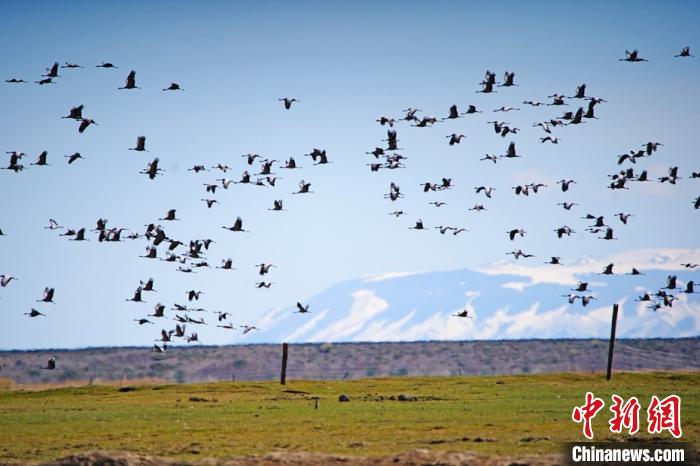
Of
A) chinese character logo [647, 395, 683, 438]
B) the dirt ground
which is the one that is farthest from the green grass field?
the dirt ground

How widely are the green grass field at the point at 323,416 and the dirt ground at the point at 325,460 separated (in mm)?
2392

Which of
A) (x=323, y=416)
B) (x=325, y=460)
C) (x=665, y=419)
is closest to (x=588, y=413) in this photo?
(x=665, y=419)

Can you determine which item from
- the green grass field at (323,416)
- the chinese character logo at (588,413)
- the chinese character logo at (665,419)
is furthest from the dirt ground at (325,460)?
the chinese character logo at (665,419)

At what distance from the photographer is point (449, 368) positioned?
183 meters

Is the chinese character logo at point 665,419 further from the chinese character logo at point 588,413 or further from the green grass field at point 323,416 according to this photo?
the chinese character logo at point 588,413

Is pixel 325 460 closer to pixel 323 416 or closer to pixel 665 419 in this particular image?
pixel 665 419

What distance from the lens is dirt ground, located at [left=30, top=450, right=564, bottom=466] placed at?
3838 cm

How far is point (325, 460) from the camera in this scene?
4041 cm

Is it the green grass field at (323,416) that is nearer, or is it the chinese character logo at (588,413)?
the green grass field at (323,416)

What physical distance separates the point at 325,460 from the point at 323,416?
56.4 ft

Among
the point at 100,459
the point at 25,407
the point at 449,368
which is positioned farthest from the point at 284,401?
the point at 449,368

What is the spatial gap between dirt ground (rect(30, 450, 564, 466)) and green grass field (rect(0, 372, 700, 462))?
239cm

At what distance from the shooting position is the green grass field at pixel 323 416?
45719mm

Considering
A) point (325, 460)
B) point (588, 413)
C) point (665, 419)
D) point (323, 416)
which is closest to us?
point (325, 460)
